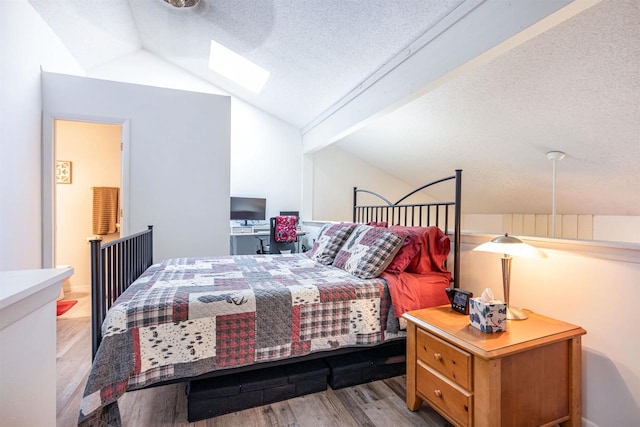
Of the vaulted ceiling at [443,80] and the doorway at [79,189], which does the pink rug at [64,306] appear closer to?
the doorway at [79,189]

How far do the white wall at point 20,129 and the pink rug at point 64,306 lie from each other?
521 millimetres

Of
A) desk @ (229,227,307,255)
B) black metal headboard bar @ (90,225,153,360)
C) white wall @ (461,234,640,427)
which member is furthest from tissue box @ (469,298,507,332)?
desk @ (229,227,307,255)

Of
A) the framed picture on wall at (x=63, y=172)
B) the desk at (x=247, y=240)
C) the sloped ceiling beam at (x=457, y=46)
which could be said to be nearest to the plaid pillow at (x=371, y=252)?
the sloped ceiling beam at (x=457, y=46)

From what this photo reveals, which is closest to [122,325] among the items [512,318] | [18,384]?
[18,384]

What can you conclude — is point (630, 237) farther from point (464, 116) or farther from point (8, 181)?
point (8, 181)

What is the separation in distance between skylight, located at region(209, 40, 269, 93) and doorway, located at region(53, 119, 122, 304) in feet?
5.09

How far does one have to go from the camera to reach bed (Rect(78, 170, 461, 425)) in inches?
58.7

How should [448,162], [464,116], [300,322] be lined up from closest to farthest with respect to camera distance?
[300,322], [464,116], [448,162]

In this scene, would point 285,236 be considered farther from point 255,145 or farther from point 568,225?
point 568,225

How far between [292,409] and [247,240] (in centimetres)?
344

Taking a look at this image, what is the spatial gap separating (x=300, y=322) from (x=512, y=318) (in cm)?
113

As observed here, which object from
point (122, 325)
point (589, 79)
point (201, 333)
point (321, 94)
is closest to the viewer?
point (122, 325)

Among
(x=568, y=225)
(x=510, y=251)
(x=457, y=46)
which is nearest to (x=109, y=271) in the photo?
(x=510, y=251)

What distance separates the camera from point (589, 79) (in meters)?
2.12
